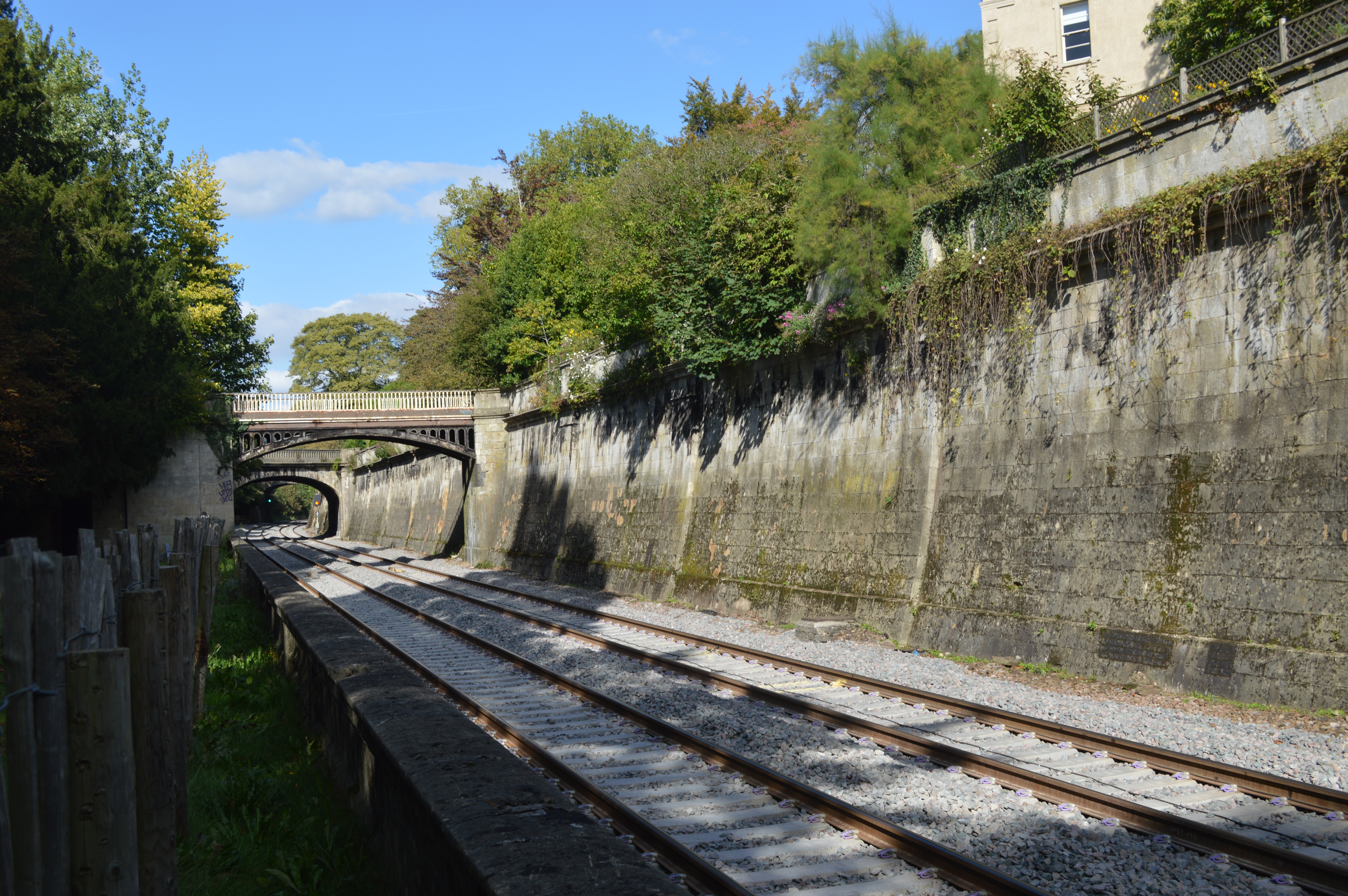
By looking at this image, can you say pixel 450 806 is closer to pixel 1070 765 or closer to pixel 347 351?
pixel 1070 765

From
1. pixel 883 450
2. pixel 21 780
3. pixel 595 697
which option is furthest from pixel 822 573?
pixel 21 780

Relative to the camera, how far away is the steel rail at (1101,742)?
5684 millimetres

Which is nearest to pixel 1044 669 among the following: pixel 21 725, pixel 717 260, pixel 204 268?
pixel 21 725

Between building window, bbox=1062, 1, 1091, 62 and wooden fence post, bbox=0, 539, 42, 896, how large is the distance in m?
21.7

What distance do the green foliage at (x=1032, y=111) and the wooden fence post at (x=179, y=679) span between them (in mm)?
11245

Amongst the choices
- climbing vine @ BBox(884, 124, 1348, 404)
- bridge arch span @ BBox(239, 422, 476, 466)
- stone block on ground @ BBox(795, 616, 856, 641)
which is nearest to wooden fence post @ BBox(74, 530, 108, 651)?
climbing vine @ BBox(884, 124, 1348, 404)

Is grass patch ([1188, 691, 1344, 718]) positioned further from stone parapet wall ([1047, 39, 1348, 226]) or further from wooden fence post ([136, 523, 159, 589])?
wooden fence post ([136, 523, 159, 589])

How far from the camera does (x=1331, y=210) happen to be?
870 centimetres

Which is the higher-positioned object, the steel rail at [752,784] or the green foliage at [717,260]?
the green foliage at [717,260]

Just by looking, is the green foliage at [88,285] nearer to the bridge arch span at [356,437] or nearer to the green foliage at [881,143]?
the bridge arch span at [356,437]

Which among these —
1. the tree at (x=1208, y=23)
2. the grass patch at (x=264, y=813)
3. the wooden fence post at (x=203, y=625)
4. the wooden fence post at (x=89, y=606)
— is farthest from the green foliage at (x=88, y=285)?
the tree at (x=1208, y=23)

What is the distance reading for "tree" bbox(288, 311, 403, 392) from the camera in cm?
8569

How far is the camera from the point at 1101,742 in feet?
22.9

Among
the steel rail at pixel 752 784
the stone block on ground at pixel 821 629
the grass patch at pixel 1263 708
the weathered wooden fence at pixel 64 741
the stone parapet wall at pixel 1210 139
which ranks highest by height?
the stone parapet wall at pixel 1210 139
